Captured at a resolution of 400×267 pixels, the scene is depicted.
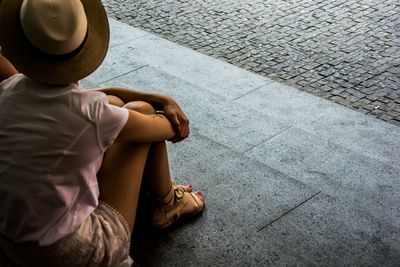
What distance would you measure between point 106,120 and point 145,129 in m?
0.30

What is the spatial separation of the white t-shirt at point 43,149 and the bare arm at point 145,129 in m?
0.15

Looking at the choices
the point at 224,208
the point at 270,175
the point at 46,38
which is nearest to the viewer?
the point at 46,38

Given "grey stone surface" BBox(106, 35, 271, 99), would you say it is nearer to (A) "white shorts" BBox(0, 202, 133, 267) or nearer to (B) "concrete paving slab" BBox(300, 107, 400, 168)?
(B) "concrete paving slab" BBox(300, 107, 400, 168)

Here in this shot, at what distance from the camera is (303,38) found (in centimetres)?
530

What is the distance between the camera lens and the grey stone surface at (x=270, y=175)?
2641mm

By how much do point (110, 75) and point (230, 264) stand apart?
2.28 meters

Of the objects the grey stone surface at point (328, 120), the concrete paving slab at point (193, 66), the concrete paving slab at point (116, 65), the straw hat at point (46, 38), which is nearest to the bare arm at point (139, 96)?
the straw hat at point (46, 38)

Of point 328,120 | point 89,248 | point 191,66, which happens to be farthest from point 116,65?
point 89,248

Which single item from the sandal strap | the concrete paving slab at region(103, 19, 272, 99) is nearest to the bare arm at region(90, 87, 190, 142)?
the sandal strap

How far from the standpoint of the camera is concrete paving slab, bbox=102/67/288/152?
359cm

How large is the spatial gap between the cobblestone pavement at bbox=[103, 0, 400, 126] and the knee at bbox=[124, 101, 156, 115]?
2.19 meters

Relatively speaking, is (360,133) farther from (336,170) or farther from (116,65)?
(116,65)

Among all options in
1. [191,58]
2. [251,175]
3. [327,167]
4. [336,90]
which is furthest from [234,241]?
[191,58]

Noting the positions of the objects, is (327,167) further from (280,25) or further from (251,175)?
(280,25)
